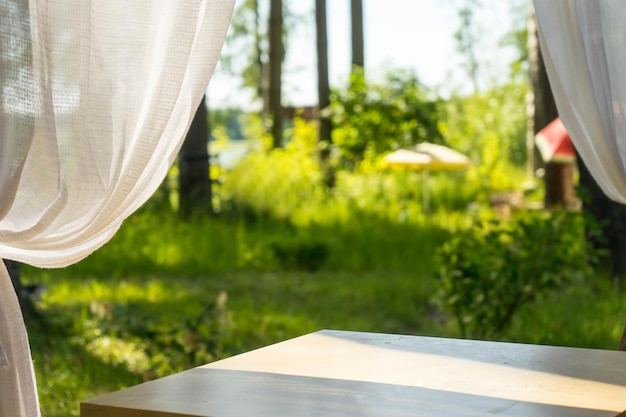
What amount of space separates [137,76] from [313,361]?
2.55 feet

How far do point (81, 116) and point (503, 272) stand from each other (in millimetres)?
3534

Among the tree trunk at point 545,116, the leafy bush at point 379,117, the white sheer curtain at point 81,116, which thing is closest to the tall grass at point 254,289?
the tree trunk at point 545,116

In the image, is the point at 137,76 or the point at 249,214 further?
the point at 249,214

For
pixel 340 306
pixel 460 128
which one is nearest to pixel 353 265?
pixel 340 306

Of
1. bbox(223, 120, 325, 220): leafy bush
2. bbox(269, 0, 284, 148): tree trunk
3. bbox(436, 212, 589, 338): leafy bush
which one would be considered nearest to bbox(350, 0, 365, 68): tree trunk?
bbox(269, 0, 284, 148): tree trunk

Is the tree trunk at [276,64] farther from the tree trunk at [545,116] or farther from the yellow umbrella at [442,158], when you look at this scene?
the tree trunk at [545,116]

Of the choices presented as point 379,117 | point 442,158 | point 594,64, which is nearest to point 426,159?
point 442,158

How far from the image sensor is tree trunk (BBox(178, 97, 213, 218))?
34.8ft

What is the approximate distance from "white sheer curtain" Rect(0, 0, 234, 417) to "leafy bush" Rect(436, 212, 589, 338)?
10.4 feet

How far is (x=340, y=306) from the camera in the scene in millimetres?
6797

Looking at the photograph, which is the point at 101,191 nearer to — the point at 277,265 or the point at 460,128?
the point at 277,265

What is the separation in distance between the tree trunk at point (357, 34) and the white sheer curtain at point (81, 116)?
520 inches

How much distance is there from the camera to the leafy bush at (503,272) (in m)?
5.44

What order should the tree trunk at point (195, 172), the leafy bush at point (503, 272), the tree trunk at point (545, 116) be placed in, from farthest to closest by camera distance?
the tree trunk at point (195, 172) → the tree trunk at point (545, 116) → the leafy bush at point (503, 272)
